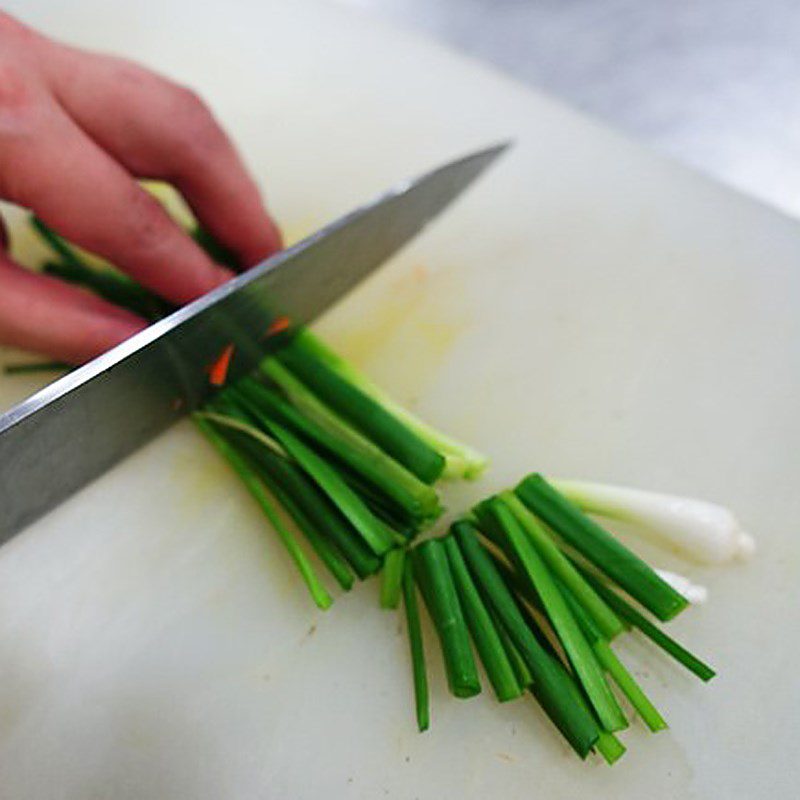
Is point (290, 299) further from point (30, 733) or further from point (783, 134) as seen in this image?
point (783, 134)

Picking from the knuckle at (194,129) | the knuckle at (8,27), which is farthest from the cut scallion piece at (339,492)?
the knuckle at (8,27)

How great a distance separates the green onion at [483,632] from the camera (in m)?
1.12

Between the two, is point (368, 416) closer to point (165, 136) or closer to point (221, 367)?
point (221, 367)

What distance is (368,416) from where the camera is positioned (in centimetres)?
135

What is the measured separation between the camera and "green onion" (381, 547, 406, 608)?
123cm

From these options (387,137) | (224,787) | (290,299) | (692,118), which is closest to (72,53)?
(290,299)

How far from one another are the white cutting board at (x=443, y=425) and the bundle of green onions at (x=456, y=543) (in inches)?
2.3

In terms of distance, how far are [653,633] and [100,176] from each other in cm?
104

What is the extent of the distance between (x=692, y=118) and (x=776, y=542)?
1399mm

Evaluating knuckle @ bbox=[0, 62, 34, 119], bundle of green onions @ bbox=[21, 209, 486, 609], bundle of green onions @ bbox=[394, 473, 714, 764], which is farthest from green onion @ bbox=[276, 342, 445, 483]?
knuckle @ bbox=[0, 62, 34, 119]

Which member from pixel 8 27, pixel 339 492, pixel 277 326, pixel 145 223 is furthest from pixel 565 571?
pixel 8 27

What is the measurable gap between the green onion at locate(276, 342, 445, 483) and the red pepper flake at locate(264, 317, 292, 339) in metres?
0.04

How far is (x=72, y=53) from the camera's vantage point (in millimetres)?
1340

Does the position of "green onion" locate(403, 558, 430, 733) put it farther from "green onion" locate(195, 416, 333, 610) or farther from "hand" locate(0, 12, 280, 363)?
"hand" locate(0, 12, 280, 363)
